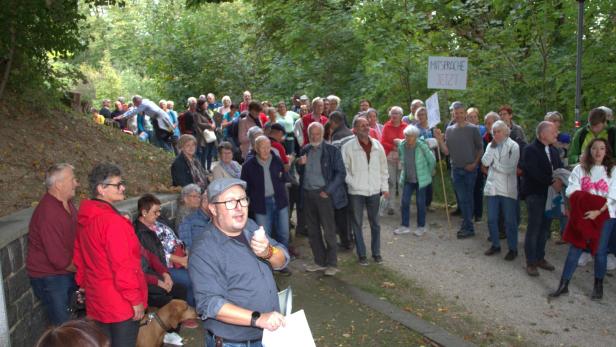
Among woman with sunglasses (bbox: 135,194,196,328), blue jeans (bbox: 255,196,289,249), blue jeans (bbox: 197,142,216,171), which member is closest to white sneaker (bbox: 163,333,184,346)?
woman with sunglasses (bbox: 135,194,196,328)

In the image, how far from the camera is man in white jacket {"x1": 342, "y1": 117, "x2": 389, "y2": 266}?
859 cm

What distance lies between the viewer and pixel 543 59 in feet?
40.5

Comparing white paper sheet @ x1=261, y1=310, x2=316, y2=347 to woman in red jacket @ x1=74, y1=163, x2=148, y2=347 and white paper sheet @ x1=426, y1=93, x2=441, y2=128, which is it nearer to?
woman in red jacket @ x1=74, y1=163, x2=148, y2=347

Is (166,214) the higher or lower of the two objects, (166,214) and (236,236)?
the lower

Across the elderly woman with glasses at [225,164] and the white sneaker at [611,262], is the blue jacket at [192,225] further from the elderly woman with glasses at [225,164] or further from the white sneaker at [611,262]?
the white sneaker at [611,262]

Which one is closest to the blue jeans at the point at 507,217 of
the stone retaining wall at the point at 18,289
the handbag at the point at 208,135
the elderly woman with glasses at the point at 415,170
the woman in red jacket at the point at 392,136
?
the elderly woman with glasses at the point at 415,170

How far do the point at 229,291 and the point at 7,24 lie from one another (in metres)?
6.18

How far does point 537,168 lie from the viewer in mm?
7957

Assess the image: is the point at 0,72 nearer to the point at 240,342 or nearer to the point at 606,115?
the point at 240,342

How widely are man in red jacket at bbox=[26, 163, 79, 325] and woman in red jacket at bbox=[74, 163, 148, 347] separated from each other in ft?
1.47

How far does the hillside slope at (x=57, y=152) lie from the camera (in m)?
7.41

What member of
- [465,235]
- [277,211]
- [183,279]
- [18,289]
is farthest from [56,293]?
[465,235]

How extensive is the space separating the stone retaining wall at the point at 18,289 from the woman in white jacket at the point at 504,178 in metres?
5.87

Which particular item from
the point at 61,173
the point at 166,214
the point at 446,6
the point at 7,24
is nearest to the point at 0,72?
the point at 7,24
